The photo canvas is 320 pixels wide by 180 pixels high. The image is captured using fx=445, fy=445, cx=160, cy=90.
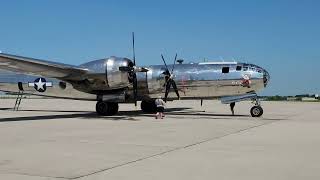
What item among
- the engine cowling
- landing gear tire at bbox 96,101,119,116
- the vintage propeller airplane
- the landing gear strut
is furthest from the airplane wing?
the landing gear strut

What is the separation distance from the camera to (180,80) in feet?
80.0

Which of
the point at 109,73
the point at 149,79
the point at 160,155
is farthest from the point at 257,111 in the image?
the point at 160,155

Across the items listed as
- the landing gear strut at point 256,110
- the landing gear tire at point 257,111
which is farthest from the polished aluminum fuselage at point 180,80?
the landing gear tire at point 257,111

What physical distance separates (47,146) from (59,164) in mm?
2747

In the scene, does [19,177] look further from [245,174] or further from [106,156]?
[245,174]

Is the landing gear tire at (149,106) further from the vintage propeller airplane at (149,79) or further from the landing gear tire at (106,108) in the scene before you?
the landing gear tire at (106,108)

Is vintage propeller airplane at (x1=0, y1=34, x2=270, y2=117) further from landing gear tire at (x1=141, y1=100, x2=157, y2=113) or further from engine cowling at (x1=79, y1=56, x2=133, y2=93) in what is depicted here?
landing gear tire at (x1=141, y1=100, x2=157, y2=113)

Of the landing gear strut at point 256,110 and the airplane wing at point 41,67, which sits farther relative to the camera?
the landing gear strut at point 256,110

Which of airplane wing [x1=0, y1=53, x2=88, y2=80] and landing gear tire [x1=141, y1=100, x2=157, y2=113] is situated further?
landing gear tire [x1=141, y1=100, x2=157, y2=113]

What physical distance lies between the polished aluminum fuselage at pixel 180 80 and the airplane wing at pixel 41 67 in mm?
559

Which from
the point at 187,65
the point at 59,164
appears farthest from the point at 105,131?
the point at 187,65

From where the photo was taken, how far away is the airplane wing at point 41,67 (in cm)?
2034

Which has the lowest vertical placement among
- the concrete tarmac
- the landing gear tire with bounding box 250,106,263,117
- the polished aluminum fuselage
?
the concrete tarmac

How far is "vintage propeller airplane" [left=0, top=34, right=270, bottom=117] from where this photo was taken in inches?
862
